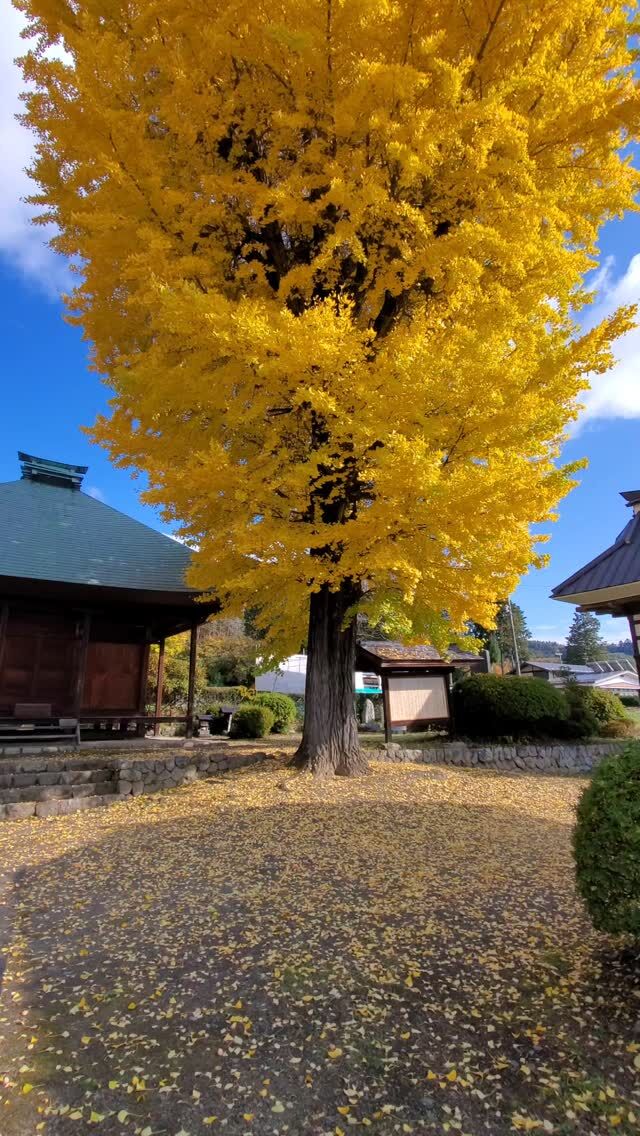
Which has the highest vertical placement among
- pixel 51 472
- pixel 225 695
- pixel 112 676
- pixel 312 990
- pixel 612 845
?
pixel 51 472

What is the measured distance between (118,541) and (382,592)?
8.17 m

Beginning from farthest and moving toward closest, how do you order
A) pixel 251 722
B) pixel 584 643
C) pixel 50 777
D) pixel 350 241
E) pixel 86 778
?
pixel 584 643, pixel 251 722, pixel 86 778, pixel 50 777, pixel 350 241

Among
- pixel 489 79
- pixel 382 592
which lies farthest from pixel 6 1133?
pixel 489 79

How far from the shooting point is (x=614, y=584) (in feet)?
27.2

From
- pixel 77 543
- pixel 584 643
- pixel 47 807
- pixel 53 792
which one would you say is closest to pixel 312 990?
pixel 47 807

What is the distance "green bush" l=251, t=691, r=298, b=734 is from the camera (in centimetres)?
1716

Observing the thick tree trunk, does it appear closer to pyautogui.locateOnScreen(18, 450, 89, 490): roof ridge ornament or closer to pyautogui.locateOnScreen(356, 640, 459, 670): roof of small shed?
pyautogui.locateOnScreen(356, 640, 459, 670): roof of small shed

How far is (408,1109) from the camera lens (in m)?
2.03

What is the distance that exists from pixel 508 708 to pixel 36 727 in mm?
9754

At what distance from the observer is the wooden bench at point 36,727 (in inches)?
426

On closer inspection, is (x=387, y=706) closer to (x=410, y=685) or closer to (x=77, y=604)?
(x=410, y=685)

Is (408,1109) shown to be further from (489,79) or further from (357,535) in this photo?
(489,79)

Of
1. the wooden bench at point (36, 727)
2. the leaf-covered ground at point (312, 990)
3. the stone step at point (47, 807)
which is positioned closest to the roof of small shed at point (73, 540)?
the wooden bench at point (36, 727)

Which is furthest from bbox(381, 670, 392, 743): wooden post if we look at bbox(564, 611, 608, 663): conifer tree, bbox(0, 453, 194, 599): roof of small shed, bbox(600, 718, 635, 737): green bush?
bbox(564, 611, 608, 663): conifer tree
